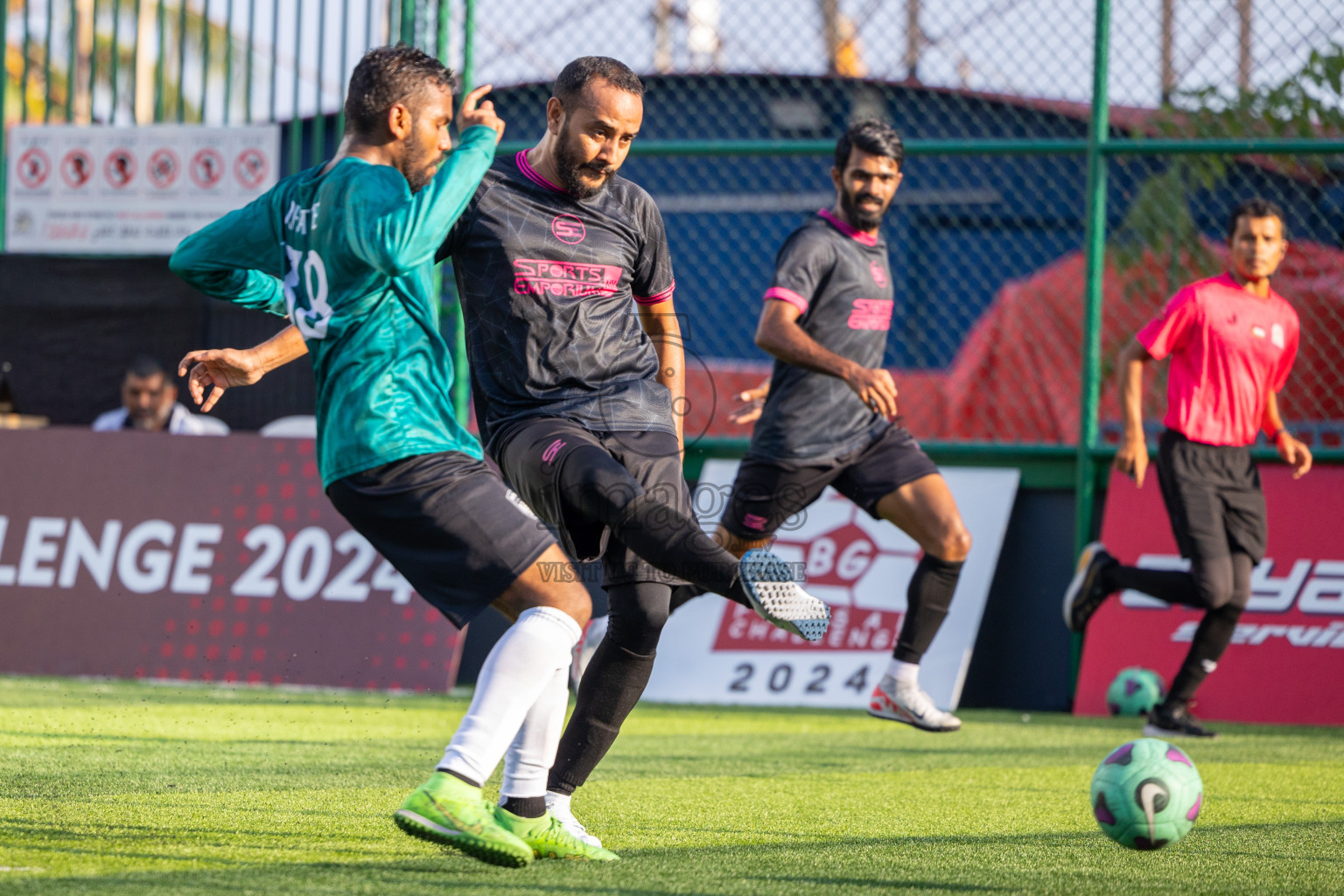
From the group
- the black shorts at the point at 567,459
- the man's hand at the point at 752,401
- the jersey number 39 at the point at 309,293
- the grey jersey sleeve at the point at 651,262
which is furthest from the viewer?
the man's hand at the point at 752,401

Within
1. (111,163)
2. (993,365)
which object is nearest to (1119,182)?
(993,365)

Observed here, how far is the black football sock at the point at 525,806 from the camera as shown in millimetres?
3543

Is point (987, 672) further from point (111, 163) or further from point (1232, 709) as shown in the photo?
point (111, 163)

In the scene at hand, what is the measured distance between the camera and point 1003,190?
37.3 feet

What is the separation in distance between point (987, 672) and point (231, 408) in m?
4.70

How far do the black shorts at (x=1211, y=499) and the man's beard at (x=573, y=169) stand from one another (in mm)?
3990

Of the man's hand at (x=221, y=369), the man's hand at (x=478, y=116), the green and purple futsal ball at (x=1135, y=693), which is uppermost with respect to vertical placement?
the man's hand at (x=478, y=116)

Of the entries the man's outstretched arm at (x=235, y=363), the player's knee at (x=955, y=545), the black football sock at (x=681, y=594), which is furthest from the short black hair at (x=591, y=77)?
the player's knee at (x=955, y=545)

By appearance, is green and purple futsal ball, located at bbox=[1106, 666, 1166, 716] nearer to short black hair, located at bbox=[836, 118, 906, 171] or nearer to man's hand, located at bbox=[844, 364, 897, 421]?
short black hair, located at bbox=[836, 118, 906, 171]

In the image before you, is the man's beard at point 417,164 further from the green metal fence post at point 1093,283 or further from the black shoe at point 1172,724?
the green metal fence post at point 1093,283

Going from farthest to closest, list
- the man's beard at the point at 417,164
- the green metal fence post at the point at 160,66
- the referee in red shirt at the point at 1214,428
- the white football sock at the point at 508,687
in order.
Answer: the green metal fence post at the point at 160,66, the referee in red shirt at the point at 1214,428, the man's beard at the point at 417,164, the white football sock at the point at 508,687

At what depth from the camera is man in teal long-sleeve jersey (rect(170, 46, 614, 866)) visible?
3.20 meters

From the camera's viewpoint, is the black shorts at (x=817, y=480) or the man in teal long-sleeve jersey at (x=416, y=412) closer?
the man in teal long-sleeve jersey at (x=416, y=412)

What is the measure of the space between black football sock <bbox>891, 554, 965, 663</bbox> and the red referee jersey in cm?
164
